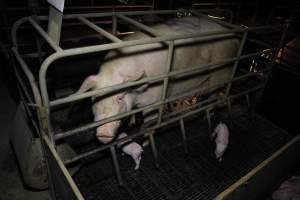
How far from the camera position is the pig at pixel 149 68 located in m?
2.78

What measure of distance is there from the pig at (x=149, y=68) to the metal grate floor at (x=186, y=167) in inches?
26.9

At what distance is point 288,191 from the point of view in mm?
3855

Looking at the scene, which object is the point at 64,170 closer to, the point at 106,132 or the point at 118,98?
the point at 106,132

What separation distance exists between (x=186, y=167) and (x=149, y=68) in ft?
4.55

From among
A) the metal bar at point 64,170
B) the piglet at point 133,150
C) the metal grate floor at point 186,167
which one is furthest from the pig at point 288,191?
the metal bar at point 64,170

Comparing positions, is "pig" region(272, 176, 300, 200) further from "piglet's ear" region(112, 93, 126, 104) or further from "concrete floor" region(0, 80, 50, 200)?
"concrete floor" region(0, 80, 50, 200)

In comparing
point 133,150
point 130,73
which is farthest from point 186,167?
point 130,73

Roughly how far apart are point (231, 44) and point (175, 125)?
60.5 inches

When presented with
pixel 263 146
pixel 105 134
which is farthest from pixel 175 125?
pixel 105 134

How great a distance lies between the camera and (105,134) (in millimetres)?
2668

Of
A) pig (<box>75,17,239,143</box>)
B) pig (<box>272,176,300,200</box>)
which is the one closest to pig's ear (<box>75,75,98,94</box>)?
pig (<box>75,17,239,143</box>)

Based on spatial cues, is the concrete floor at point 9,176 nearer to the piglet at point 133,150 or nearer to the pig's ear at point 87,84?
the piglet at point 133,150

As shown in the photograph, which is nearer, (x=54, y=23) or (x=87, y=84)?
(x=54, y=23)

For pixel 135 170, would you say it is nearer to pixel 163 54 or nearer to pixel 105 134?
pixel 105 134
